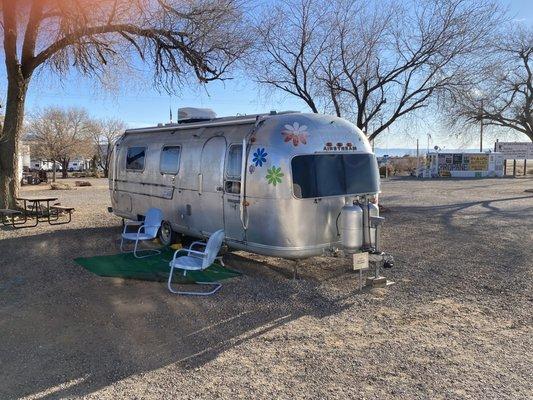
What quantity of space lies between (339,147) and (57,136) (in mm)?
37360

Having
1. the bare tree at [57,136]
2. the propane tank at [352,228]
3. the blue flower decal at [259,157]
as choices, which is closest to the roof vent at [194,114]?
the blue flower decal at [259,157]

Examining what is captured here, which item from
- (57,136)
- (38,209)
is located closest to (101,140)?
(57,136)

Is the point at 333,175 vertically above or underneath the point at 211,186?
above

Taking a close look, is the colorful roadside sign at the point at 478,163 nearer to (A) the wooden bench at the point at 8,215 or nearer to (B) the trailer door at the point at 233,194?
(A) the wooden bench at the point at 8,215

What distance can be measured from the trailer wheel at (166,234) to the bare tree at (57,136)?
1242 inches

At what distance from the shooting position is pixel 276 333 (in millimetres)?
4934

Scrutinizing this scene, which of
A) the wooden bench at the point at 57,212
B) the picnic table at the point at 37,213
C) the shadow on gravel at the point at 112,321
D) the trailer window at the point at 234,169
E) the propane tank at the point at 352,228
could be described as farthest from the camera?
the wooden bench at the point at 57,212

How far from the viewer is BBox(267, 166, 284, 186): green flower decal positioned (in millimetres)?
6586

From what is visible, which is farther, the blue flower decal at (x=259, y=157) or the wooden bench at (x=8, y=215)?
the wooden bench at (x=8, y=215)

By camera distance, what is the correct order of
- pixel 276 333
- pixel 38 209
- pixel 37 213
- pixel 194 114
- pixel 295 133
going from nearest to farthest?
pixel 276 333 → pixel 295 133 → pixel 194 114 → pixel 37 213 → pixel 38 209

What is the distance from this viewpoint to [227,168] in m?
7.51

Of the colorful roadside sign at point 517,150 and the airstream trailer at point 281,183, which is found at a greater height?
the colorful roadside sign at point 517,150

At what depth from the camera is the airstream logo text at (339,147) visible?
22.6 ft

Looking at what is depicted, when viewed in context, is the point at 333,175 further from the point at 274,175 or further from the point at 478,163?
the point at 478,163
